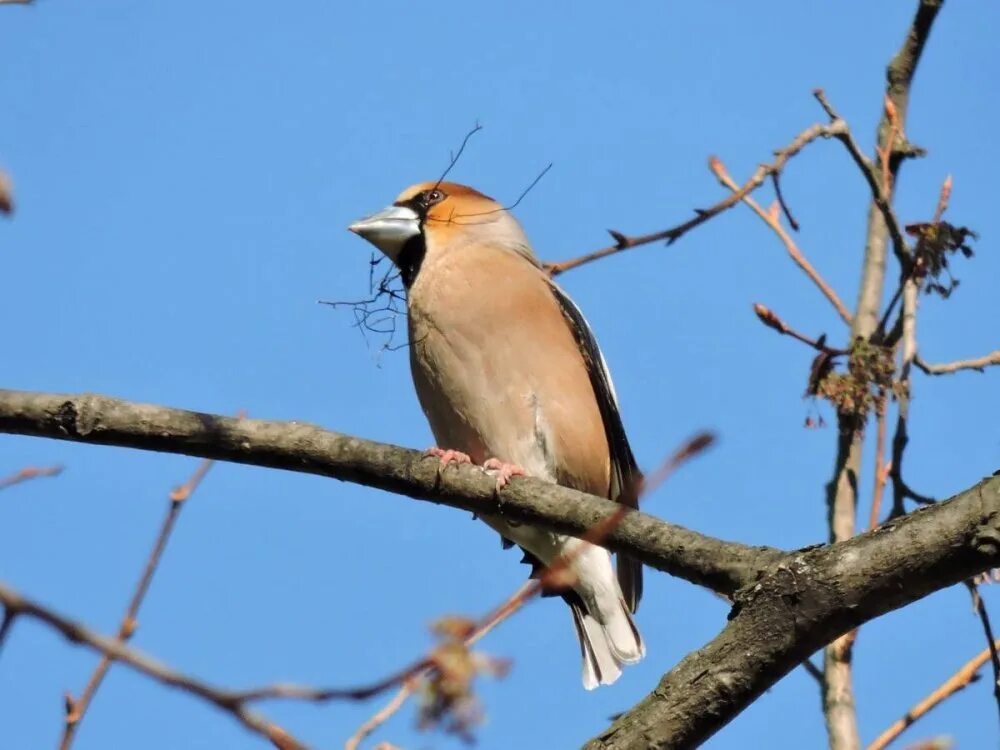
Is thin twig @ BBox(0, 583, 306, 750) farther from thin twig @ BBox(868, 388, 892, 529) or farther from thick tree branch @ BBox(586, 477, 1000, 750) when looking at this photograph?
thin twig @ BBox(868, 388, 892, 529)

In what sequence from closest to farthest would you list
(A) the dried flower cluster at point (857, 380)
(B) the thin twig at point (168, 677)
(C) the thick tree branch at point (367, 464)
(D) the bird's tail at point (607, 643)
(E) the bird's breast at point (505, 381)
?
(B) the thin twig at point (168, 677)
(C) the thick tree branch at point (367, 464)
(A) the dried flower cluster at point (857, 380)
(E) the bird's breast at point (505, 381)
(D) the bird's tail at point (607, 643)

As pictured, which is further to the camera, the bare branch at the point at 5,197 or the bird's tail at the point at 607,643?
the bird's tail at the point at 607,643

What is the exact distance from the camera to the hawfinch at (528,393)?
5871 mm

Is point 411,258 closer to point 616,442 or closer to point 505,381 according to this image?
point 505,381

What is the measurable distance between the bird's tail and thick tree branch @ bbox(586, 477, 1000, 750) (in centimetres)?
337

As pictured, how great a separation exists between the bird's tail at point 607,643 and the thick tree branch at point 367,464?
2372mm

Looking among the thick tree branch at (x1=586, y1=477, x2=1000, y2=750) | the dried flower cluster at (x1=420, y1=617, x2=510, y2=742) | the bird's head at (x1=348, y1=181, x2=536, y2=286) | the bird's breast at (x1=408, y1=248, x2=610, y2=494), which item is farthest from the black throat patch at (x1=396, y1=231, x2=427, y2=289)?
the dried flower cluster at (x1=420, y1=617, x2=510, y2=742)

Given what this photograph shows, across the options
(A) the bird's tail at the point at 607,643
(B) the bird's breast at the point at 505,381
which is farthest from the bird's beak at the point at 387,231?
(A) the bird's tail at the point at 607,643

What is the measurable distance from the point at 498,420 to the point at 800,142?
1.69 m

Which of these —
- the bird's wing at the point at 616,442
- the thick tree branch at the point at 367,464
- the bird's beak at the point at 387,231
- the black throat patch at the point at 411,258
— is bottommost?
the thick tree branch at the point at 367,464

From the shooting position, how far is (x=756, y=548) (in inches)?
121

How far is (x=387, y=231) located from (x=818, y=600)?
4.22 metres

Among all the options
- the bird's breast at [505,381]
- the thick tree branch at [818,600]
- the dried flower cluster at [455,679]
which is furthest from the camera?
the bird's breast at [505,381]

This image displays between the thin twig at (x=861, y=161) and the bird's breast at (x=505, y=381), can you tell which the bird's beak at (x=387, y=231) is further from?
the thin twig at (x=861, y=161)
